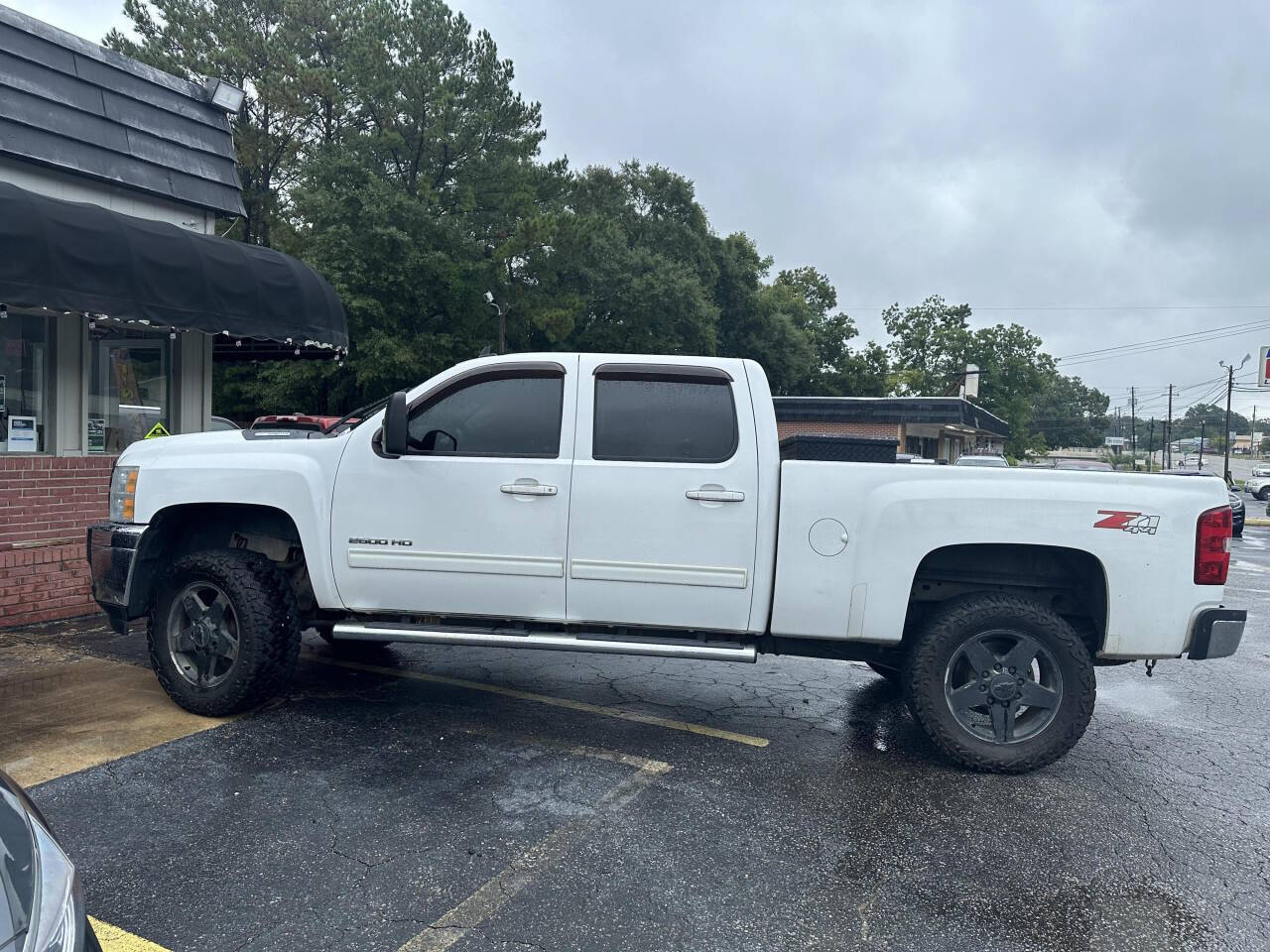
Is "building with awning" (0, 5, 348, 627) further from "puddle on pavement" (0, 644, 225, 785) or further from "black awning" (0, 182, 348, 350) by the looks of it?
"puddle on pavement" (0, 644, 225, 785)

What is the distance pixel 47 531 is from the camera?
25.2 feet

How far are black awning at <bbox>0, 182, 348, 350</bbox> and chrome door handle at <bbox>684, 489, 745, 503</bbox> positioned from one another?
16.7 feet

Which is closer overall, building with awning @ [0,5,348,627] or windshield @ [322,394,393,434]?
windshield @ [322,394,393,434]

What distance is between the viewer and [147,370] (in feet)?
29.3

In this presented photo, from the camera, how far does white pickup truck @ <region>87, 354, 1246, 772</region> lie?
4.51 metres

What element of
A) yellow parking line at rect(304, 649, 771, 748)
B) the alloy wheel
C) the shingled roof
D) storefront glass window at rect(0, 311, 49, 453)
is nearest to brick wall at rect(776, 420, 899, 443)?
the shingled roof

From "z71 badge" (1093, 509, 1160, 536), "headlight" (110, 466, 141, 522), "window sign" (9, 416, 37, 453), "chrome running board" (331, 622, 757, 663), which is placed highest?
"window sign" (9, 416, 37, 453)

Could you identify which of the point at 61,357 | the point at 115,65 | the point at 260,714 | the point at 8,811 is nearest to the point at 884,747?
the point at 260,714

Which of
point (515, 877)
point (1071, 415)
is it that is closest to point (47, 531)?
point (515, 877)

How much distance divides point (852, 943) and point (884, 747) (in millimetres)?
2062

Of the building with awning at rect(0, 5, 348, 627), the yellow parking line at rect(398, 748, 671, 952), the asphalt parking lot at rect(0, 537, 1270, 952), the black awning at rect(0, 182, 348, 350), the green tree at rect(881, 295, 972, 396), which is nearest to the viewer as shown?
the yellow parking line at rect(398, 748, 671, 952)

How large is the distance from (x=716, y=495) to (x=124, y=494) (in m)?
3.38

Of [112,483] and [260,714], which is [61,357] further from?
[260,714]

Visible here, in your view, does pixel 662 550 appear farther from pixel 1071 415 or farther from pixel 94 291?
pixel 1071 415
